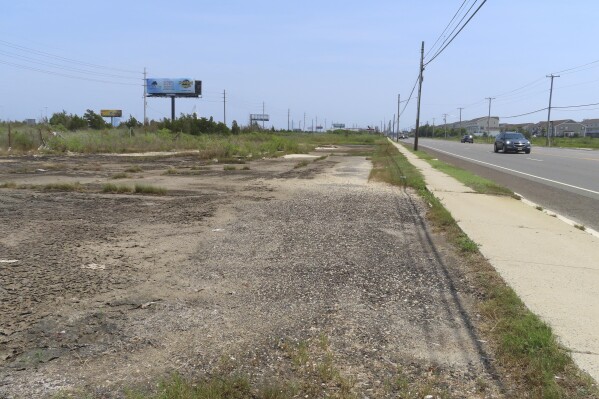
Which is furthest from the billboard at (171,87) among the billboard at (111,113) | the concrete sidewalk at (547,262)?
the concrete sidewalk at (547,262)

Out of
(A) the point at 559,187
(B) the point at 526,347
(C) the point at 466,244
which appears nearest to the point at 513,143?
(A) the point at 559,187

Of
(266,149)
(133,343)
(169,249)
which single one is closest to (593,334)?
(133,343)

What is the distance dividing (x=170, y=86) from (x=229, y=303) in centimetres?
9046

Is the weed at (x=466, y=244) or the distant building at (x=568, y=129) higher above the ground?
the distant building at (x=568, y=129)

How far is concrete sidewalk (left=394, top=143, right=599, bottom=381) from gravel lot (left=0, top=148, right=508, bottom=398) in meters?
0.69

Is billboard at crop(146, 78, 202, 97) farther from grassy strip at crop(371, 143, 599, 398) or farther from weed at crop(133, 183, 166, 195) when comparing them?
grassy strip at crop(371, 143, 599, 398)

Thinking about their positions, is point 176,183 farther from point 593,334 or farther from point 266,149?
point 266,149

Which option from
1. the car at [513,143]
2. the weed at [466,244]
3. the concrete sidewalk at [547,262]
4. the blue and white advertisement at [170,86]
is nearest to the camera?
the concrete sidewalk at [547,262]

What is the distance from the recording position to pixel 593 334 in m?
4.36

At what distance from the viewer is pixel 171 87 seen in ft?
295

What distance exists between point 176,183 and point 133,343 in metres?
13.3

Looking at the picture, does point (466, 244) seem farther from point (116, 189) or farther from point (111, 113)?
point (111, 113)

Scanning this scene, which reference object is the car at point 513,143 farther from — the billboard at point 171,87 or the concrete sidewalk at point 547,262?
the billboard at point 171,87

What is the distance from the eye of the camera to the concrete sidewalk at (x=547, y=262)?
4465 millimetres
